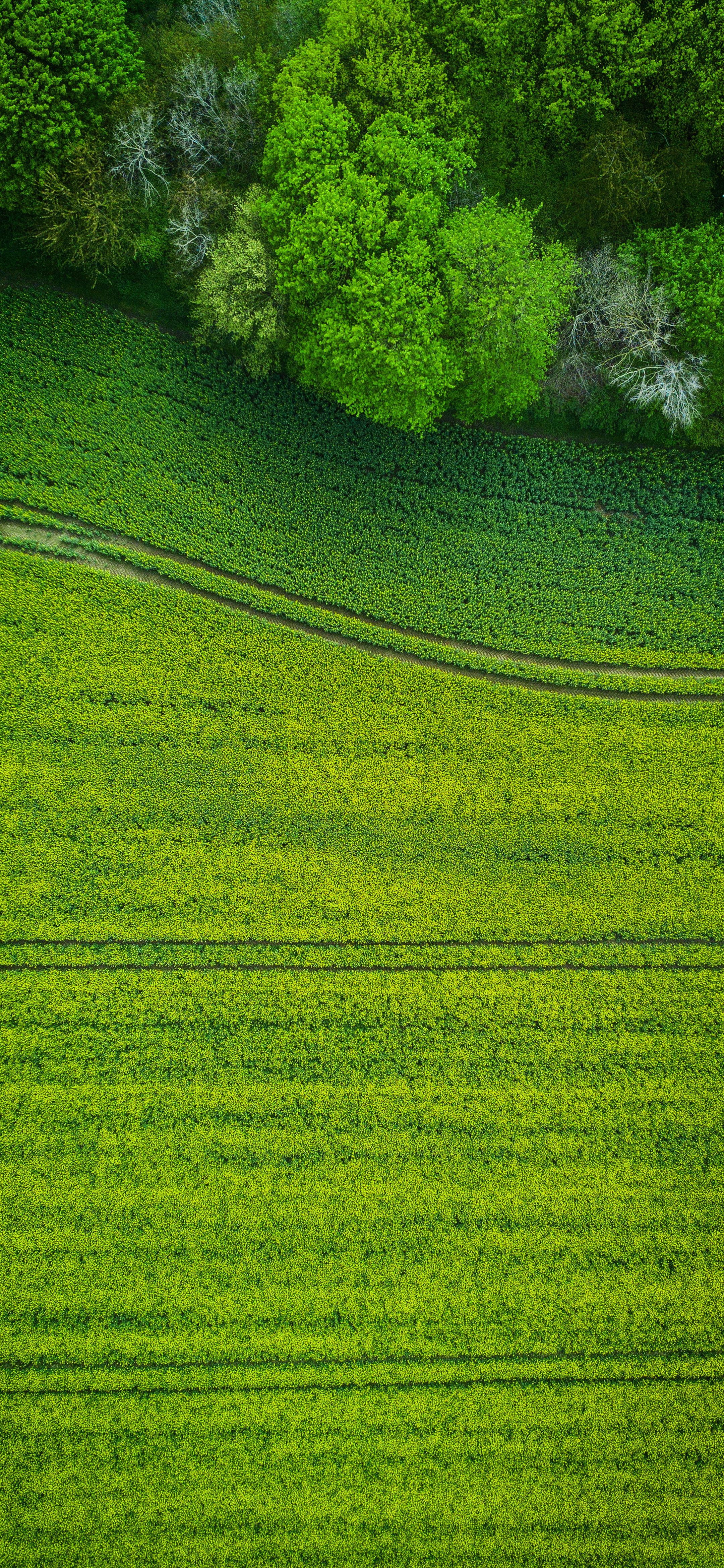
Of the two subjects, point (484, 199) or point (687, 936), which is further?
point (687, 936)

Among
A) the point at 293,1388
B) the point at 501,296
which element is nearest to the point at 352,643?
the point at 501,296

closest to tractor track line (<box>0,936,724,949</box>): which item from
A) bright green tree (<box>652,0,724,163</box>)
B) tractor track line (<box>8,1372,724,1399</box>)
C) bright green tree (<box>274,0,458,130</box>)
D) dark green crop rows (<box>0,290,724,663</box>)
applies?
dark green crop rows (<box>0,290,724,663</box>)

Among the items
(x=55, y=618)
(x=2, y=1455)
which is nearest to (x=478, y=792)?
(x=55, y=618)

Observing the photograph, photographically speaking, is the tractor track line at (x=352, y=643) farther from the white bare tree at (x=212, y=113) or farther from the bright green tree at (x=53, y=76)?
the white bare tree at (x=212, y=113)

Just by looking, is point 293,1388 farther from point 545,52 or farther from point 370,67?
A: point 545,52

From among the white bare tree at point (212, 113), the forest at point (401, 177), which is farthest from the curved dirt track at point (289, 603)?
the white bare tree at point (212, 113)

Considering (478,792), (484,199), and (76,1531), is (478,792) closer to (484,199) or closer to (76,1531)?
(484,199)
